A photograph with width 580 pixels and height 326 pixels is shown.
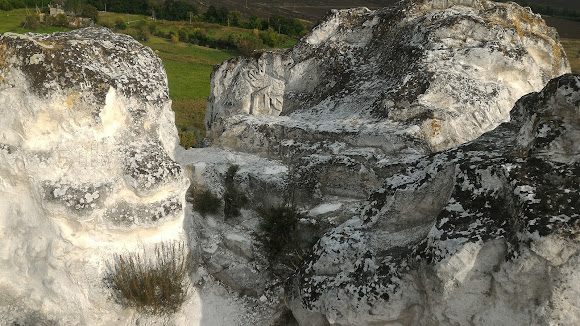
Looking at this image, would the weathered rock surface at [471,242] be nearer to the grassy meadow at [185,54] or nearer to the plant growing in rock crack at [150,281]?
the plant growing in rock crack at [150,281]

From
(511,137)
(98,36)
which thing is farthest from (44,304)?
(511,137)

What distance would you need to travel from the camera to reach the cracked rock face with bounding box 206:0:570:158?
6254 millimetres

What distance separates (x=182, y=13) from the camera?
4797 cm

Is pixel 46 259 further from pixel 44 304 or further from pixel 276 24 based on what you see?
pixel 276 24

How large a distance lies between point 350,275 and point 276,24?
4280 cm

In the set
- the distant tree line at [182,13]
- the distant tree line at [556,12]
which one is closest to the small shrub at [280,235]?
the distant tree line at [182,13]

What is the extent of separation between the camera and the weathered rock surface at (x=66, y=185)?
176 inches

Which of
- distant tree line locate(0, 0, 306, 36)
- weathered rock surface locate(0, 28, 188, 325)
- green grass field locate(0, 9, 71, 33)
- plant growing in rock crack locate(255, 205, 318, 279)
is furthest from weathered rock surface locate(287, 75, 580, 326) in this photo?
distant tree line locate(0, 0, 306, 36)

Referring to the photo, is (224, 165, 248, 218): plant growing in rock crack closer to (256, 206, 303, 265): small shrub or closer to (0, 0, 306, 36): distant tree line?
(256, 206, 303, 265): small shrub

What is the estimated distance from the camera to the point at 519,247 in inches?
113

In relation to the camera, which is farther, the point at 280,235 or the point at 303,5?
the point at 303,5

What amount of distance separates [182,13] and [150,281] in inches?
1853

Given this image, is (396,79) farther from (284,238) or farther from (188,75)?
(188,75)

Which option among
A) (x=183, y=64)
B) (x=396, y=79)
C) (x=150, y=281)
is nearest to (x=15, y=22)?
(x=183, y=64)
